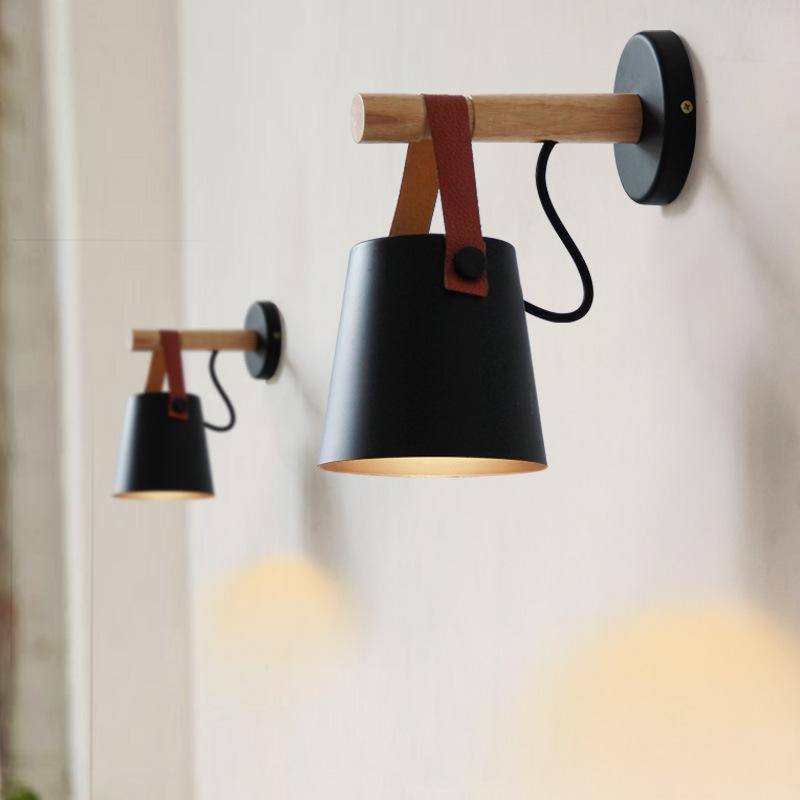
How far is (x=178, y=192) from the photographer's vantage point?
3.04 feet

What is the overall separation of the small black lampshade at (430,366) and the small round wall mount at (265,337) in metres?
0.49

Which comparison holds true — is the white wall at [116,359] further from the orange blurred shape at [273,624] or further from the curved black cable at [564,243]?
the curved black cable at [564,243]

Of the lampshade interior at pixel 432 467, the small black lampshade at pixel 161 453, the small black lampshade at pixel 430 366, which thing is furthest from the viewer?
the small black lampshade at pixel 161 453

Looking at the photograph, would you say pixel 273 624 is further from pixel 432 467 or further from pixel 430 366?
pixel 430 366

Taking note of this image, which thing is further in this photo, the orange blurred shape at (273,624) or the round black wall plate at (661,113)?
the orange blurred shape at (273,624)

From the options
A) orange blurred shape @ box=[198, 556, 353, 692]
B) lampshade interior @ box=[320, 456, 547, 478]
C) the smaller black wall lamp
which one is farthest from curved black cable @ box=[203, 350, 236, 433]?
lampshade interior @ box=[320, 456, 547, 478]

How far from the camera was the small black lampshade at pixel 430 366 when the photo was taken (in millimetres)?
407

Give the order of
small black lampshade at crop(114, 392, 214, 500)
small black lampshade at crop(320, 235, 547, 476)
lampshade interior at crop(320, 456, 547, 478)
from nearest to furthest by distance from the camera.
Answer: small black lampshade at crop(320, 235, 547, 476) < lampshade interior at crop(320, 456, 547, 478) < small black lampshade at crop(114, 392, 214, 500)

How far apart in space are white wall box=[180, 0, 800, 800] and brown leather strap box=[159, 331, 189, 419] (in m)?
0.02

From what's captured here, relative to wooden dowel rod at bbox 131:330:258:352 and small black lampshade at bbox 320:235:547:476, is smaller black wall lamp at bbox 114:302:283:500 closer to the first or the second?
wooden dowel rod at bbox 131:330:258:352

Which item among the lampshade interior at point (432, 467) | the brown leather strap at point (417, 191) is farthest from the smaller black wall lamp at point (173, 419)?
the brown leather strap at point (417, 191)

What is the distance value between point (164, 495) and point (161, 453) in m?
0.05

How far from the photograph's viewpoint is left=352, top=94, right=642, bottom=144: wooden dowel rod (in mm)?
423

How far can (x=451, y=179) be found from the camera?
1.37 ft
